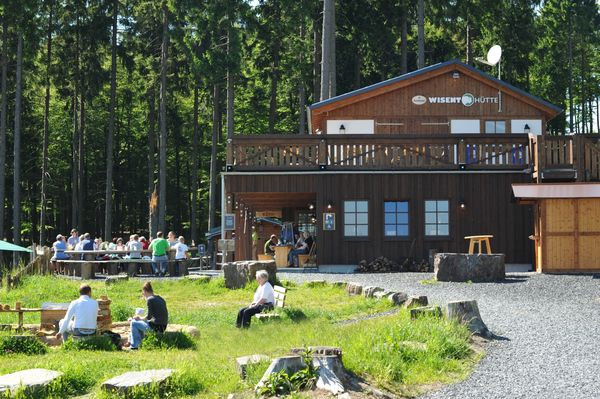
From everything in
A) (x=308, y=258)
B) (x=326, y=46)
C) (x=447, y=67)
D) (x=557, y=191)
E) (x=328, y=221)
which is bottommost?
(x=308, y=258)

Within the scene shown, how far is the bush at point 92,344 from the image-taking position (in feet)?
42.7

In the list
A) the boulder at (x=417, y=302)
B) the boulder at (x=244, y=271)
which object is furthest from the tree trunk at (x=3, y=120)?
the boulder at (x=417, y=302)

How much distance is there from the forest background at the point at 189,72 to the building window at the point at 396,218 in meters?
7.99

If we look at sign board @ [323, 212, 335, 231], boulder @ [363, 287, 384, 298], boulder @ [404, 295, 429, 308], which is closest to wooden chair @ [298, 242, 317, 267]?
sign board @ [323, 212, 335, 231]

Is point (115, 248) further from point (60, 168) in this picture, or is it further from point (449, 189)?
point (60, 168)

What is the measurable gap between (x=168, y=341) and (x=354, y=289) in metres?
6.77

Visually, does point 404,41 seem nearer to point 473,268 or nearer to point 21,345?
point 473,268

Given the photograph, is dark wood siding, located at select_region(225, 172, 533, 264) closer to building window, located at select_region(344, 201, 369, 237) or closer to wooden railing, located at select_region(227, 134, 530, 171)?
building window, located at select_region(344, 201, 369, 237)

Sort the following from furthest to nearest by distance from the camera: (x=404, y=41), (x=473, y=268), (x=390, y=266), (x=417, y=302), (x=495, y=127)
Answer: (x=404, y=41)
(x=495, y=127)
(x=390, y=266)
(x=473, y=268)
(x=417, y=302)

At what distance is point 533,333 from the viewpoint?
42.7 ft

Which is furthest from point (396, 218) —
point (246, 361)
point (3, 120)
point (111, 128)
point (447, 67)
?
point (111, 128)

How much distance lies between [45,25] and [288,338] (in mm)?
38273

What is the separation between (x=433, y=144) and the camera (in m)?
26.9

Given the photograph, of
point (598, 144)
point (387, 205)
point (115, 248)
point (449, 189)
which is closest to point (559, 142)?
point (598, 144)
